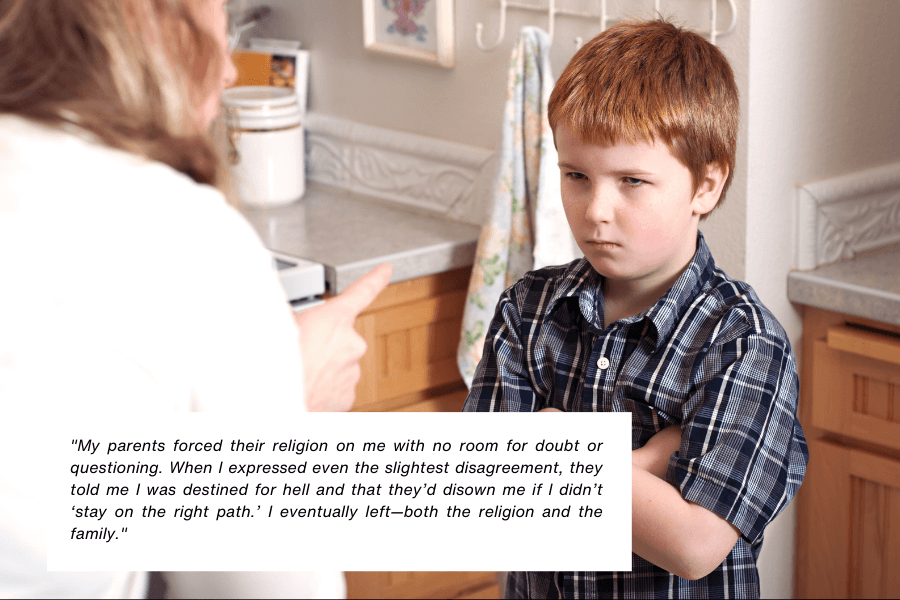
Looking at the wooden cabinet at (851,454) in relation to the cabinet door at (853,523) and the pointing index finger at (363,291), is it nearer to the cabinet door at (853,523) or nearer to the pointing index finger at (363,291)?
the cabinet door at (853,523)

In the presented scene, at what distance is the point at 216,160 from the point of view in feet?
1.59

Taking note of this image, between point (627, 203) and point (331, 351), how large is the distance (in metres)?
0.33

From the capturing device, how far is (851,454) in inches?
52.7

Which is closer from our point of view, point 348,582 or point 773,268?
point 773,268

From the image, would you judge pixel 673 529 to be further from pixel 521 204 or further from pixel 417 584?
pixel 417 584

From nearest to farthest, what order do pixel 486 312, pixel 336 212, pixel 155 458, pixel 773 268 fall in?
pixel 155 458 < pixel 773 268 < pixel 486 312 < pixel 336 212

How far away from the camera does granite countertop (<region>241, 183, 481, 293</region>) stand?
1556 millimetres

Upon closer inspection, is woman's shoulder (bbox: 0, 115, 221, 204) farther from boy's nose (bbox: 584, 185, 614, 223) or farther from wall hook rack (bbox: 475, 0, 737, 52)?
wall hook rack (bbox: 475, 0, 737, 52)

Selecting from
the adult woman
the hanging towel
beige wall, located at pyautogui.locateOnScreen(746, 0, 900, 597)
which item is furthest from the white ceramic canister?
the adult woman

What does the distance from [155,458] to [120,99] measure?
0.23m

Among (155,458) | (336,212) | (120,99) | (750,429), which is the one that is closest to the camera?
(120,99)

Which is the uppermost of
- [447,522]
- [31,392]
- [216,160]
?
[216,160]

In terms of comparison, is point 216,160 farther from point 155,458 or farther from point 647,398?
point 647,398

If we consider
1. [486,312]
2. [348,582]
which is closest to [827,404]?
[486,312]
